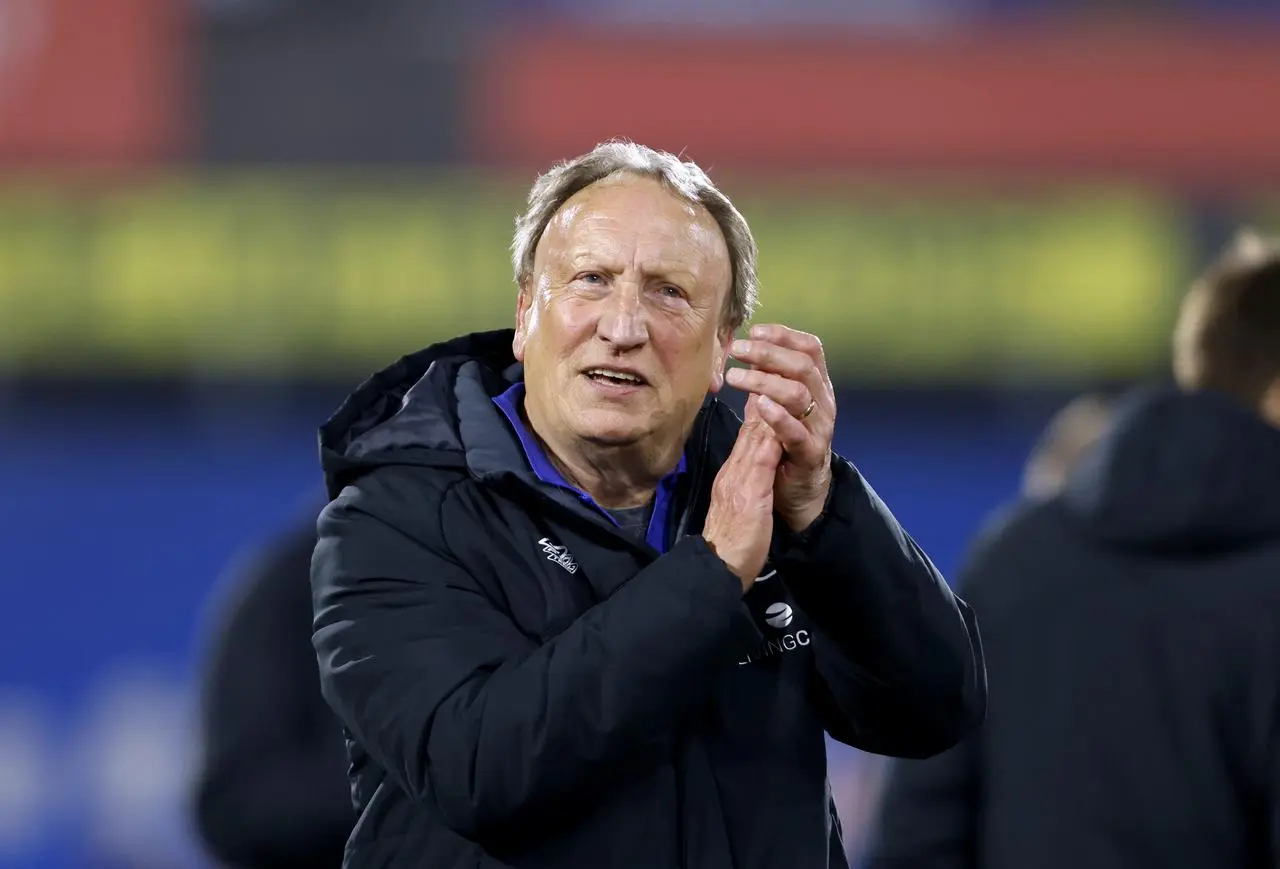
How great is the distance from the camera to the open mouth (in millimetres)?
2020

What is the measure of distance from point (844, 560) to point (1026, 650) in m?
0.85

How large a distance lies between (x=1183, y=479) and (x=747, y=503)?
3.30ft

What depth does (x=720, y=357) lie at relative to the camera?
213 centimetres

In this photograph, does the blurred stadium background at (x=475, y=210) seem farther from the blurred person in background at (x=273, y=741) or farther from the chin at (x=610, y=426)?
the chin at (x=610, y=426)

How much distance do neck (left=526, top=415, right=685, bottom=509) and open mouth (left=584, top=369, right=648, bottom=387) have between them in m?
0.06

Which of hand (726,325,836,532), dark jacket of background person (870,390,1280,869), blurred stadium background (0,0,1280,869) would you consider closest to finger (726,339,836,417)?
hand (726,325,836,532)

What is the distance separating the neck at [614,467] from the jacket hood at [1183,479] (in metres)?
0.85

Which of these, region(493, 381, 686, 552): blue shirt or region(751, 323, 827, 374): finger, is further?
region(493, 381, 686, 552): blue shirt

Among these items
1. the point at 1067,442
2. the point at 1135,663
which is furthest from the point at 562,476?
the point at 1067,442

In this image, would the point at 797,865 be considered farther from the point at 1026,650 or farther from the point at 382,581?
the point at 1026,650

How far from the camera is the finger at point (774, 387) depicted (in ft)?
6.18

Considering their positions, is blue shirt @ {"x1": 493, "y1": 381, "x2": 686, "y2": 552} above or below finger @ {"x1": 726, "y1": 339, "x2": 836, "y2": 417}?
below

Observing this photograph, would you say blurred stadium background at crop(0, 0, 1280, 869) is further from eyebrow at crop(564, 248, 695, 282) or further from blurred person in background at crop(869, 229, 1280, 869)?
eyebrow at crop(564, 248, 695, 282)

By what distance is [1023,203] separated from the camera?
29.6 ft
